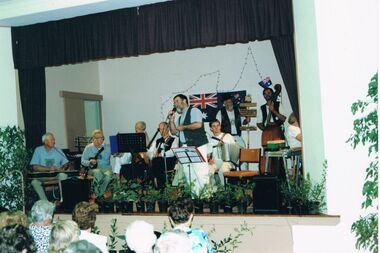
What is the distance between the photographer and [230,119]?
1007 cm

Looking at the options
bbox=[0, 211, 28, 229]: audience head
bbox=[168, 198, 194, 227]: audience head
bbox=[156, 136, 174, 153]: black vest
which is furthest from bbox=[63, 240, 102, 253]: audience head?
bbox=[156, 136, 174, 153]: black vest

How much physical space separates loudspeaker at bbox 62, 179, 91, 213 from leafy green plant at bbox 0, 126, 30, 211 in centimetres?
71

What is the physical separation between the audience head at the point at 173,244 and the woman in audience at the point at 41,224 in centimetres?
150

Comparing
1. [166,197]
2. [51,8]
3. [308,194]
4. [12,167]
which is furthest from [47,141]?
[308,194]

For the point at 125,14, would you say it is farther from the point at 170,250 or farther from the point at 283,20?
the point at 170,250

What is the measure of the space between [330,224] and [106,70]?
7.29 m

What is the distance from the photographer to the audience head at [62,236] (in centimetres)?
293

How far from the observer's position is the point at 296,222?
18.6 feet

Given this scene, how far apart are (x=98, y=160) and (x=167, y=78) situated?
3.22 meters

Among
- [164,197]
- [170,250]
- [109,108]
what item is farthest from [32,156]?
[170,250]

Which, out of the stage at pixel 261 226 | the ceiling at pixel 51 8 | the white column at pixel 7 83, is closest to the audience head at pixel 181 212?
the stage at pixel 261 226

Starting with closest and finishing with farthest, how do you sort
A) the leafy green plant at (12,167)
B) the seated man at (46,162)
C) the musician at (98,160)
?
1. the leafy green plant at (12,167)
2. the seated man at (46,162)
3. the musician at (98,160)

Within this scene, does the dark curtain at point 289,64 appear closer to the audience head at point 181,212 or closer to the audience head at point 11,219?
the audience head at point 181,212

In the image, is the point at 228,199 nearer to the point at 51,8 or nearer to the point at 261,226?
the point at 261,226
